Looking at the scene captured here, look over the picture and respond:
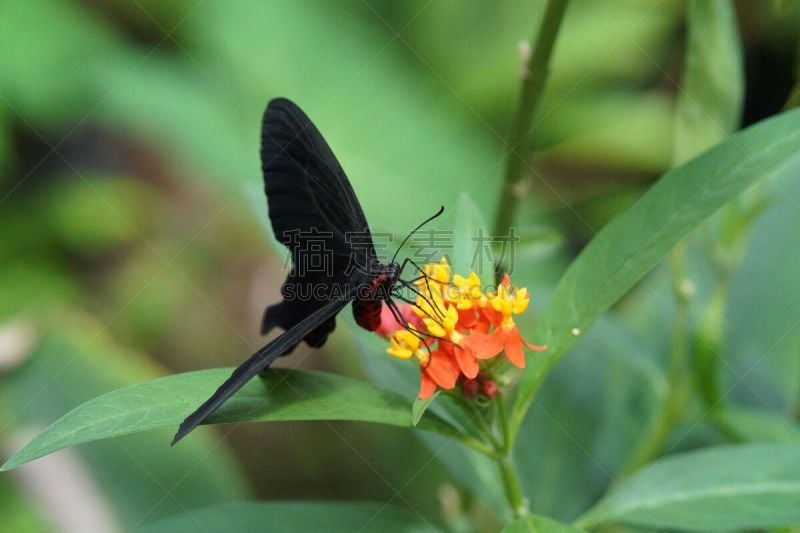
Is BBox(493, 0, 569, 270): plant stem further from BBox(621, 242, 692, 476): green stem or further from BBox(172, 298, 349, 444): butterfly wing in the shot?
BBox(172, 298, 349, 444): butterfly wing

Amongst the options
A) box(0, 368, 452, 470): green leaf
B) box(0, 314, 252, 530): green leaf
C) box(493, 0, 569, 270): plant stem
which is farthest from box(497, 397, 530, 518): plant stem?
box(0, 314, 252, 530): green leaf

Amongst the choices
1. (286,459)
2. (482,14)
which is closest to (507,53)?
(482,14)

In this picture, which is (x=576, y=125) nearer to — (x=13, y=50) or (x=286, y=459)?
(x=286, y=459)

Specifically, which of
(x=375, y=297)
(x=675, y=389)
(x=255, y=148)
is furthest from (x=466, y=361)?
(x=255, y=148)

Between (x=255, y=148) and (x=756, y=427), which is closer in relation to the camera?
(x=756, y=427)

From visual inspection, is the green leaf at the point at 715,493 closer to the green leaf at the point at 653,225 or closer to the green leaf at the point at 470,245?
the green leaf at the point at 653,225

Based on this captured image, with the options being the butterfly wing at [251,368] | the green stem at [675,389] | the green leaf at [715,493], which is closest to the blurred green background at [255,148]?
the green stem at [675,389]

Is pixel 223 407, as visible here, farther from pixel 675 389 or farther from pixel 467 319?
pixel 675 389
